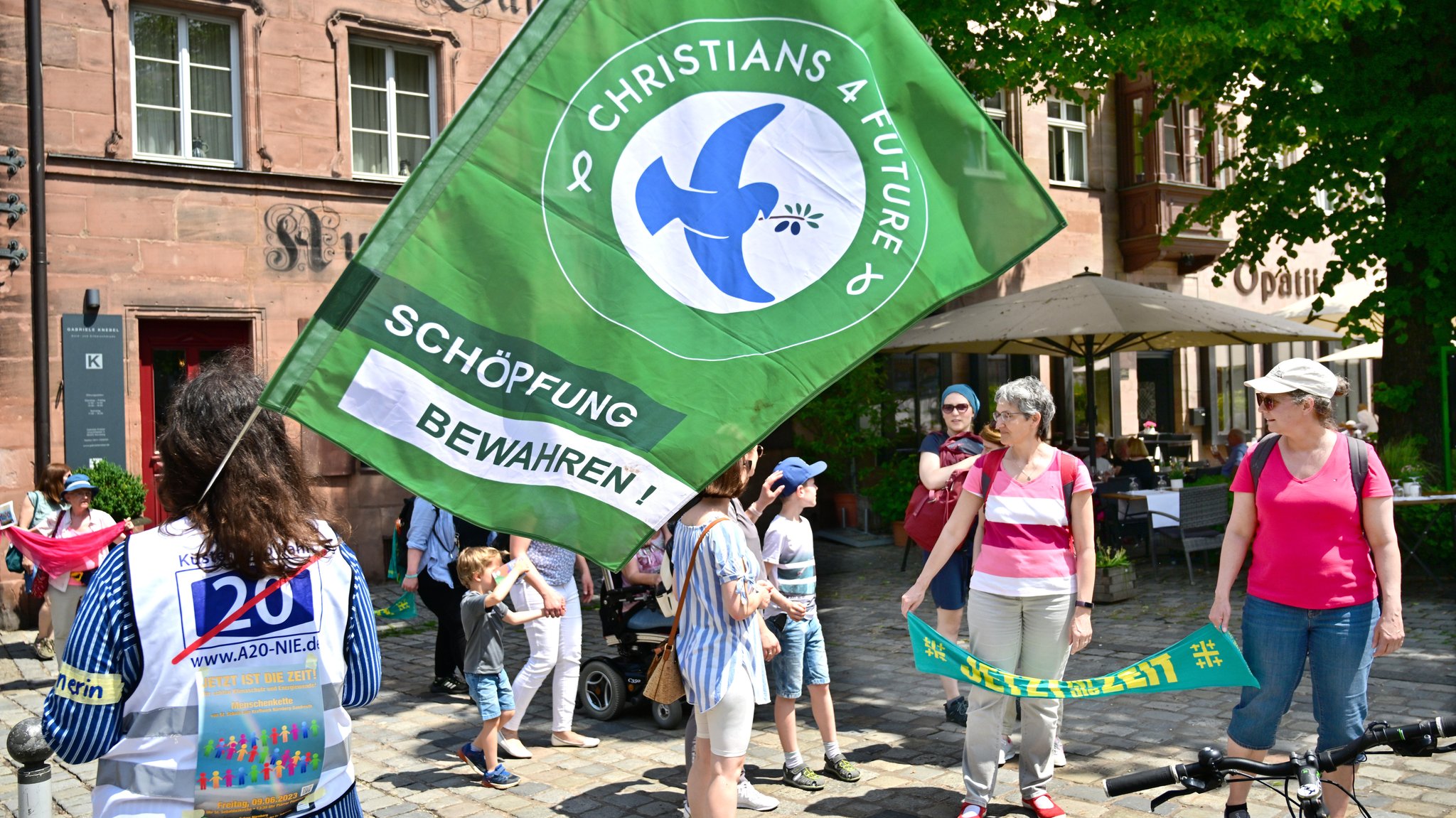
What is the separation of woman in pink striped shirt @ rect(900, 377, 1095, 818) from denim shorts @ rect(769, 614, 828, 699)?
2.75ft

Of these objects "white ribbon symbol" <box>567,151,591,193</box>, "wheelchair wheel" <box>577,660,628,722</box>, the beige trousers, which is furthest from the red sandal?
"white ribbon symbol" <box>567,151,591,193</box>

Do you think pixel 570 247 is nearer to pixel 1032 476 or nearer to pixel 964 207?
pixel 964 207

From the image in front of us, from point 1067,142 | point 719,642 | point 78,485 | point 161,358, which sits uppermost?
point 1067,142

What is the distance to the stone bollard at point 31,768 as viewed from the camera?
4.05 m

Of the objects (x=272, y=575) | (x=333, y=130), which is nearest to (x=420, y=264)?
(x=272, y=575)

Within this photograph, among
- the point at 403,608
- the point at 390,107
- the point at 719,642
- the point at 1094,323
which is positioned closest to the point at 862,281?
the point at 719,642

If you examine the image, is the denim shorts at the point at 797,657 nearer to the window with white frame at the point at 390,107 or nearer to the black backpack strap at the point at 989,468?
the black backpack strap at the point at 989,468

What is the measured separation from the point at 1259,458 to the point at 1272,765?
90.5 inches

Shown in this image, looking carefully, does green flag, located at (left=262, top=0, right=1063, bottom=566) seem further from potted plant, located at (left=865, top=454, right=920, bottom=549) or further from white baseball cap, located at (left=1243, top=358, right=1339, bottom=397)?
potted plant, located at (left=865, top=454, right=920, bottom=549)

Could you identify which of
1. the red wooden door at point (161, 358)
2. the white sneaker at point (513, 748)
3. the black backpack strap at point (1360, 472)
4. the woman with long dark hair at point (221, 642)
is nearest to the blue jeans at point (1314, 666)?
the black backpack strap at point (1360, 472)

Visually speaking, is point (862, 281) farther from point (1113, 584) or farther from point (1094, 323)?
point (1094, 323)

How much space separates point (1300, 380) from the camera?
457 centimetres

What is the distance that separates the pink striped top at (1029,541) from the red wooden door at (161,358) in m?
10.5

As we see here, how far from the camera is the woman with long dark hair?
7.52 ft
